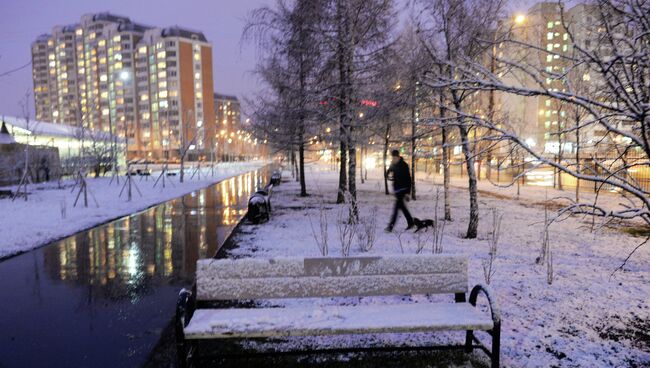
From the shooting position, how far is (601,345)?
13.0 feet

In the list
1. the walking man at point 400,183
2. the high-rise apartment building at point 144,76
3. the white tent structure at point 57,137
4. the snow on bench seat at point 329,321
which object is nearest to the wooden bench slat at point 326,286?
the snow on bench seat at point 329,321

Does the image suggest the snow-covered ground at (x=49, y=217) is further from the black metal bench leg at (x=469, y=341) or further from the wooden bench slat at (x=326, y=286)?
the black metal bench leg at (x=469, y=341)

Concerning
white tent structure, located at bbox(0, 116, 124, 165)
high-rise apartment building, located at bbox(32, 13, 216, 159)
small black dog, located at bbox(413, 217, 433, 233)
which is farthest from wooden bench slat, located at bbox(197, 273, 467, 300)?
high-rise apartment building, located at bbox(32, 13, 216, 159)

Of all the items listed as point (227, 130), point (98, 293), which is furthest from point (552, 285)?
point (227, 130)

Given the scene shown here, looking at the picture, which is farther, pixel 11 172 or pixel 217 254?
pixel 11 172

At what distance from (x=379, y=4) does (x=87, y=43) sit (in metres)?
144

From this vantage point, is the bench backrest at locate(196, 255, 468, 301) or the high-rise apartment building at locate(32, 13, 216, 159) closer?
the bench backrest at locate(196, 255, 468, 301)

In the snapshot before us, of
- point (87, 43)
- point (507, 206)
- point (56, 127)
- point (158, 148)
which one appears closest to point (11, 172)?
point (56, 127)

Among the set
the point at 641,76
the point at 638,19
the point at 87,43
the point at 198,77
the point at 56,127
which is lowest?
→ the point at 641,76

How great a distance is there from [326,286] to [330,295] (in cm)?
11

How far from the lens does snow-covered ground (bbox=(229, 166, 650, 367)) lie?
392 cm

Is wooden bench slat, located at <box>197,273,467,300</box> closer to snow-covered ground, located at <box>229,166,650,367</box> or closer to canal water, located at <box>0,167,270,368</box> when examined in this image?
snow-covered ground, located at <box>229,166,650,367</box>

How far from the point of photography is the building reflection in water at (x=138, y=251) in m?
6.43

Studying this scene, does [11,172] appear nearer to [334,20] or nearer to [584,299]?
[334,20]
